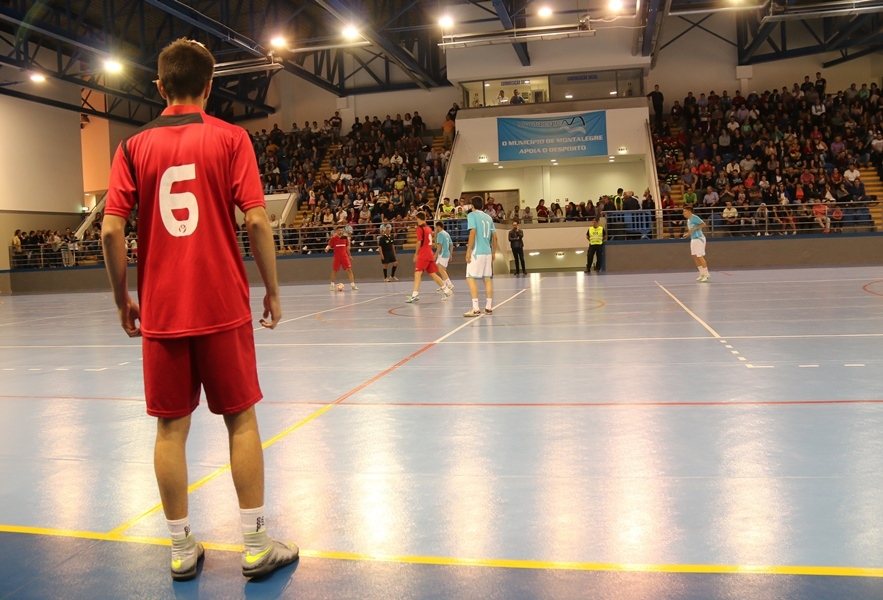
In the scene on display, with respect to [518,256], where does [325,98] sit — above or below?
above

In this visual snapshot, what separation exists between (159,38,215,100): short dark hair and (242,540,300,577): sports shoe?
177cm

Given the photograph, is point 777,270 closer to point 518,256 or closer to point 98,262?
point 518,256

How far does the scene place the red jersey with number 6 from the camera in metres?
2.83

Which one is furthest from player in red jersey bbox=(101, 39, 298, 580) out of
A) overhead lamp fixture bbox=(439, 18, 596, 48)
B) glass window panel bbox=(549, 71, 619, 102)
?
glass window panel bbox=(549, 71, 619, 102)

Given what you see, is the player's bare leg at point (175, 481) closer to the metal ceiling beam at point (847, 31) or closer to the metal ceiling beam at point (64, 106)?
the metal ceiling beam at point (847, 31)

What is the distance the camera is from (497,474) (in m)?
3.99

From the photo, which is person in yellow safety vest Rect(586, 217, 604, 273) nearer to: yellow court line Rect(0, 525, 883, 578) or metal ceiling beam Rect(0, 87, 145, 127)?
yellow court line Rect(0, 525, 883, 578)

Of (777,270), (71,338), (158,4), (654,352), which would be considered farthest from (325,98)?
(654,352)

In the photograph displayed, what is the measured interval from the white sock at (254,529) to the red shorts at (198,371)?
0.39m

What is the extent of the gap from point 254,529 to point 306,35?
34.1 meters

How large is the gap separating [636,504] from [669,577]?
0.76 m

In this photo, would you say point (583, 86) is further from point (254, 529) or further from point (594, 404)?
point (254, 529)

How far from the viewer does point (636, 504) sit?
3459mm

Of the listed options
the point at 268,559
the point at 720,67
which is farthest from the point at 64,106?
the point at 268,559
